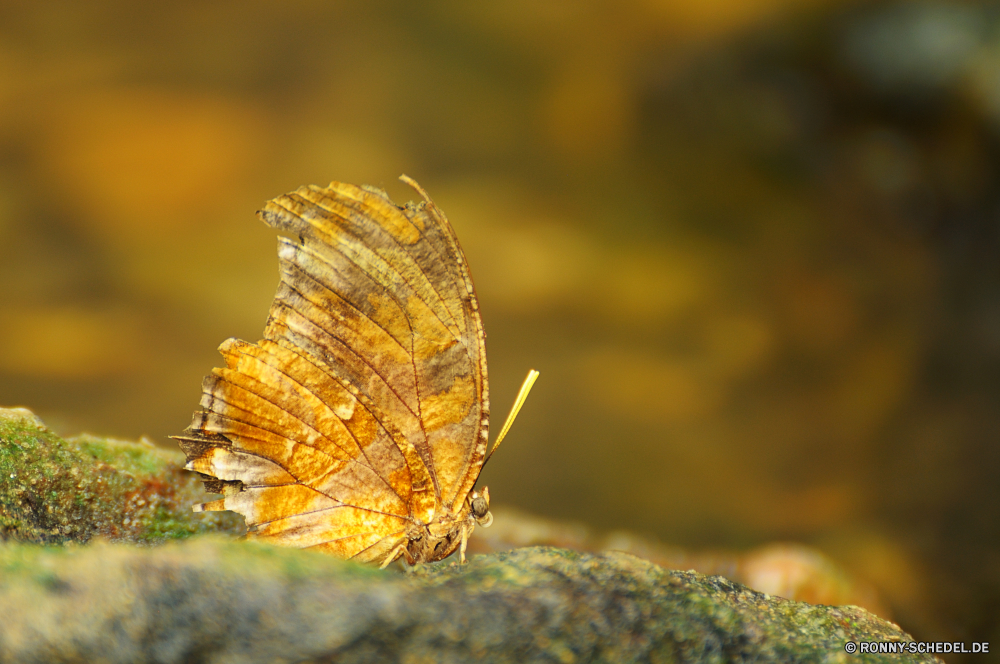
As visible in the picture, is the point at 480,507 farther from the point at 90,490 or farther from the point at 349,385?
the point at 90,490

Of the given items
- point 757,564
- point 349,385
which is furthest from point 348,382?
point 757,564

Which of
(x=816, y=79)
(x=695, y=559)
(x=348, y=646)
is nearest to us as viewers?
(x=348, y=646)

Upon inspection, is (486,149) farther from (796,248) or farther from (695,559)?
(695,559)

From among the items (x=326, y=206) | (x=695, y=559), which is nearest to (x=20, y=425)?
(x=326, y=206)

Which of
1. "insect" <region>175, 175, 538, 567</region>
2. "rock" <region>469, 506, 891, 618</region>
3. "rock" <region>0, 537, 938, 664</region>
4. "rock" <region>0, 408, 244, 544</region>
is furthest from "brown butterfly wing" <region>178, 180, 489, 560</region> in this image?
"rock" <region>469, 506, 891, 618</region>

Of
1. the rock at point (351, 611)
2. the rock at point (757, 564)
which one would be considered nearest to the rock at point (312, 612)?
the rock at point (351, 611)

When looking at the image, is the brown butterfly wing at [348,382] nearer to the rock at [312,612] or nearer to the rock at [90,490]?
the rock at [90,490]
